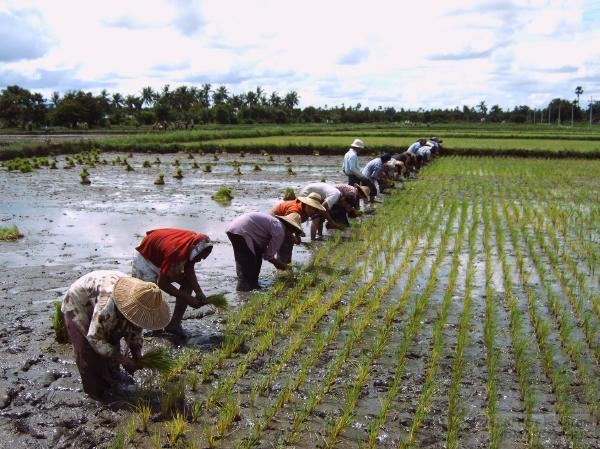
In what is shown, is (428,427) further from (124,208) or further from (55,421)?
(124,208)

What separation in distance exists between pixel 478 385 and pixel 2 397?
306 cm

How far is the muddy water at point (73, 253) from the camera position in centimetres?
391

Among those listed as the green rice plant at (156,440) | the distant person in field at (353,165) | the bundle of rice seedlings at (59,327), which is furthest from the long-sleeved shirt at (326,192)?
the green rice plant at (156,440)

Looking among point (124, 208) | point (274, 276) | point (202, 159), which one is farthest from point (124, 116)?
point (274, 276)

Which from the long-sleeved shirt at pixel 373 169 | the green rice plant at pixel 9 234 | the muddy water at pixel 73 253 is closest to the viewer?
the muddy water at pixel 73 253

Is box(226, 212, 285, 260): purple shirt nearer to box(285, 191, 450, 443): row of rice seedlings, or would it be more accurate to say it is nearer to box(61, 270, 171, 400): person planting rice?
box(285, 191, 450, 443): row of rice seedlings

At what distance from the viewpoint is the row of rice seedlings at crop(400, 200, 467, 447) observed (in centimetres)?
381

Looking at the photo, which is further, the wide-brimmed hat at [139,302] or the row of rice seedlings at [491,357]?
the row of rice seedlings at [491,357]

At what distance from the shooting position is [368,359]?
4.71m

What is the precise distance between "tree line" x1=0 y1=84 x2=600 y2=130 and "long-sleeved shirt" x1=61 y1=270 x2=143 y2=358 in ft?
164

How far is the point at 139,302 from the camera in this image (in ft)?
11.8

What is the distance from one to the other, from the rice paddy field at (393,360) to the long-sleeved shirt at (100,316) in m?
0.42

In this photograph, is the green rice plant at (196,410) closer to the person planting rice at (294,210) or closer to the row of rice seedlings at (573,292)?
the row of rice seedlings at (573,292)

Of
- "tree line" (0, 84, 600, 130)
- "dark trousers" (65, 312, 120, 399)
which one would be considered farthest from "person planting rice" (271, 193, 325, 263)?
"tree line" (0, 84, 600, 130)
